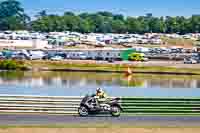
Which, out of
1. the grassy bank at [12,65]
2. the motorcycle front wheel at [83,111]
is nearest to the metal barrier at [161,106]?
the motorcycle front wheel at [83,111]

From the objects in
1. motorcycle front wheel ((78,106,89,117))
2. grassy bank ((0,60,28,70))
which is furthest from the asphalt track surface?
grassy bank ((0,60,28,70))

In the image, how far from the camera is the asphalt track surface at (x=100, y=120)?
30.5 meters

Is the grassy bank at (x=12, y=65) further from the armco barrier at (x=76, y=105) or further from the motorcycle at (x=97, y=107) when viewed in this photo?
the motorcycle at (x=97, y=107)

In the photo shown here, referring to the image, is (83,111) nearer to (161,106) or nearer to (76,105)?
(76,105)

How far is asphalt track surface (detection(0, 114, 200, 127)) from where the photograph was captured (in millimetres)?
30516

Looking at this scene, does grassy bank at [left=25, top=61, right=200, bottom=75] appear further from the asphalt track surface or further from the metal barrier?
the asphalt track surface

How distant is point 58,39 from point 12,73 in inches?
3285

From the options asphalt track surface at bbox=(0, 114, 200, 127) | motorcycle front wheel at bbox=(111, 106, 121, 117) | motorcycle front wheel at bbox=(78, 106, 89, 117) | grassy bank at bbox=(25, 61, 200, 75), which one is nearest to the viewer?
asphalt track surface at bbox=(0, 114, 200, 127)

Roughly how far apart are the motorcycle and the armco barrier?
0.56 m

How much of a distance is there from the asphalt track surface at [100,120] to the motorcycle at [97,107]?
1.27 feet

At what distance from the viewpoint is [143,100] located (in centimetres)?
3512

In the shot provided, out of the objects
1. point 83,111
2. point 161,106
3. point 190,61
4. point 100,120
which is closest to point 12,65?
point 190,61

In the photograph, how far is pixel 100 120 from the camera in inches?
1261

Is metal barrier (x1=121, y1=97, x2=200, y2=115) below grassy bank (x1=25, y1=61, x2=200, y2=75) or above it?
above
